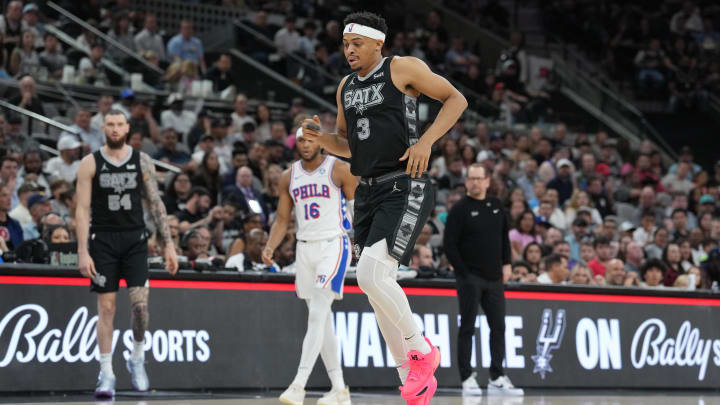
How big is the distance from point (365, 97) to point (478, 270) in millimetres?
4296

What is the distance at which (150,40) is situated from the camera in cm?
1855

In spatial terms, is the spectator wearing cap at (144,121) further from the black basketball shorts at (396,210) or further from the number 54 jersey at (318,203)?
the black basketball shorts at (396,210)

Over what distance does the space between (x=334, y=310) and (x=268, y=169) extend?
14.5 ft

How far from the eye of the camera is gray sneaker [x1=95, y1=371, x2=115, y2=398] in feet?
29.1

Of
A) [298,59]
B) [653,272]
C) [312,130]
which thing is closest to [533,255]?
[653,272]

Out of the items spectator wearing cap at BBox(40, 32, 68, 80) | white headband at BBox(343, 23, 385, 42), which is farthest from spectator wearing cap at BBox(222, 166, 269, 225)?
white headband at BBox(343, 23, 385, 42)

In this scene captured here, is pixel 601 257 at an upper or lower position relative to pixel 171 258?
lower

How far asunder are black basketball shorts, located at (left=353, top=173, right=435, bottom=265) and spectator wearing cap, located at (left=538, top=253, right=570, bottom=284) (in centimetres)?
623

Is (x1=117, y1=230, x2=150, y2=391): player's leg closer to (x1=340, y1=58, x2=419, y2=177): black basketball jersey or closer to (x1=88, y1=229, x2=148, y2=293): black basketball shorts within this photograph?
(x1=88, y1=229, x2=148, y2=293): black basketball shorts

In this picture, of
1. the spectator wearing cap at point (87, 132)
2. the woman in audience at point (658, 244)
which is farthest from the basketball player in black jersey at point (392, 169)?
the woman in audience at point (658, 244)

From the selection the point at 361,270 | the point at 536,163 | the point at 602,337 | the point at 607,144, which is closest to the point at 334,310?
the point at 602,337

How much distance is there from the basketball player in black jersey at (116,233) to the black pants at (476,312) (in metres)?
3.03

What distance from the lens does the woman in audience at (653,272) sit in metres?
13.6

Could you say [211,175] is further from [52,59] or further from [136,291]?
[136,291]
